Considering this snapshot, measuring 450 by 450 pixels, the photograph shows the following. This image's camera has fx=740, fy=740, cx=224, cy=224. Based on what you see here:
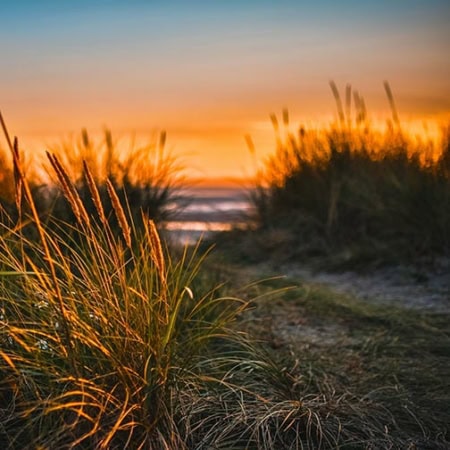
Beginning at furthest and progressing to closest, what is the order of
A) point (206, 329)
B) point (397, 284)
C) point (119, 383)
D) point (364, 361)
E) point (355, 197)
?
point (355, 197)
point (397, 284)
point (364, 361)
point (206, 329)
point (119, 383)

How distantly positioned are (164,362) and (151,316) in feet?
0.42

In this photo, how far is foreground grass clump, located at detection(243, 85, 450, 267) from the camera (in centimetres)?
583

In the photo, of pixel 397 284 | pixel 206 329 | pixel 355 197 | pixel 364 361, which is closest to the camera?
pixel 206 329

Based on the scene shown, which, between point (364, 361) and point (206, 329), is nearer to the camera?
point (206, 329)

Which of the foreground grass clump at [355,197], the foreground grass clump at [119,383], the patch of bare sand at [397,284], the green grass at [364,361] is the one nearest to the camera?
the foreground grass clump at [119,383]

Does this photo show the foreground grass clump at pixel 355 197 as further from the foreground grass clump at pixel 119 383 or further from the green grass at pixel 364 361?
the foreground grass clump at pixel 119 383

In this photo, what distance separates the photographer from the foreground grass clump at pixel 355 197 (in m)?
5.83

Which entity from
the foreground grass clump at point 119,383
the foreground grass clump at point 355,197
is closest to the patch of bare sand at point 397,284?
the foreground grass clump at point 355,197

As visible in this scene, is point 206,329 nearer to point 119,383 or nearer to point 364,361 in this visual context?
point 119,383

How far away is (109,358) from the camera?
181 cm

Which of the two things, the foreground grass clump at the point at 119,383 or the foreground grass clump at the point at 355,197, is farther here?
the foreground grass clump at the point at 355,197

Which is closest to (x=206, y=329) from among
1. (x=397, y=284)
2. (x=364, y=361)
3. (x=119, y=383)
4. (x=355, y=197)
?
(x=119, y=383)

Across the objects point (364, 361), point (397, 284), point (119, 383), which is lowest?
point (397, 284)

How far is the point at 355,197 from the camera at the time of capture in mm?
6613
